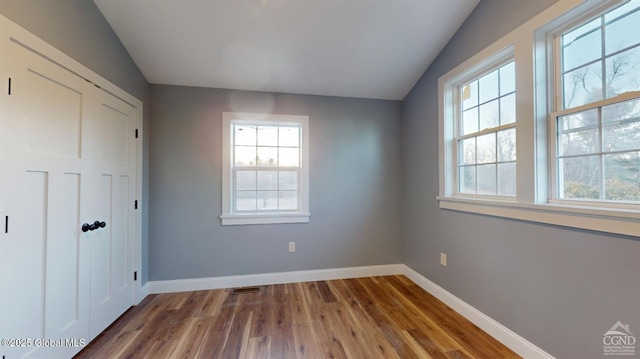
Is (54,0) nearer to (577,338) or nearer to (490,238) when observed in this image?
(490,238)

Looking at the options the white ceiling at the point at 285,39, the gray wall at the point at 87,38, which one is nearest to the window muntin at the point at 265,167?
the white ceiling at the point at 285,39

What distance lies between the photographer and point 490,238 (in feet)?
6.36

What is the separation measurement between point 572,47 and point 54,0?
321 cm

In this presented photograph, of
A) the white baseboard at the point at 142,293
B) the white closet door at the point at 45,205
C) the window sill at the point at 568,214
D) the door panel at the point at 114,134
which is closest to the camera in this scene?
the window sill at the point at 568,214

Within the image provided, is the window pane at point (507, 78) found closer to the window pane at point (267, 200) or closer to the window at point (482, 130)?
the window at point (482, 130)

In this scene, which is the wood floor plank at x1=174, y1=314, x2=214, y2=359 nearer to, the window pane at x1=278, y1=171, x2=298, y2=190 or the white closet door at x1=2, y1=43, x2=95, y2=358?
the white closet door at x1=2, y1=43, x2=95, y2=358

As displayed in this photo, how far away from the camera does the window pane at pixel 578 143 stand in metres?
1.41

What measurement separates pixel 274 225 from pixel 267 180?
54 centimetres

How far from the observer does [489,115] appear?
6.84 feet

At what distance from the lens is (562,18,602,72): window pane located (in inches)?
55.6

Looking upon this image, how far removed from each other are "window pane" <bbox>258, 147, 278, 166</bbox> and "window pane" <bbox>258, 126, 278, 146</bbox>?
0.20ft

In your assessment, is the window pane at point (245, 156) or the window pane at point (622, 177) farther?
the window pane at point (245, 156)

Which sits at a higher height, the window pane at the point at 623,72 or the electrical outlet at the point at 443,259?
the window pane at the point at 623,72

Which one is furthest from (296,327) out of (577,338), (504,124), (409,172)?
(504,124)
